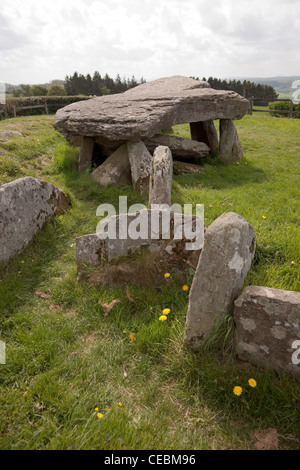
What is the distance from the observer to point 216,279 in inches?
106

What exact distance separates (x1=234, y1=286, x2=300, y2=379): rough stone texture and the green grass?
0.11 metres

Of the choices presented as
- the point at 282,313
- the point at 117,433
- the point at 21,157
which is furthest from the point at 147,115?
the point at 117,433

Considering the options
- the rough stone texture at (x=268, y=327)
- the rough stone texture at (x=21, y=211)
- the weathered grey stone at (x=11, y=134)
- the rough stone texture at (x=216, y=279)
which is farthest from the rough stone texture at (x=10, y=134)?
the rough stone texture at (x=268, y=327)

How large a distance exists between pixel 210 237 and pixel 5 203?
3245 millimetres

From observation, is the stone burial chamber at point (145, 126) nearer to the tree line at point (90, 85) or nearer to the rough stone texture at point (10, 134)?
the rough stone texture at point (10, 134)

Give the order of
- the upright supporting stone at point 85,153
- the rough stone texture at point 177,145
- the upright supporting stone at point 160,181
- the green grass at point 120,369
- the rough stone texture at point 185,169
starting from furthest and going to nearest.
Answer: the rough stone texture at point 177,145, the upright supporting stone at point 85,153, the rough stone texture at point 185,169, the upright supporting stone at point 160,181, the green grass at point 120,369

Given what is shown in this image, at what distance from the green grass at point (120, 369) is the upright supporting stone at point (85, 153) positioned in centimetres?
336

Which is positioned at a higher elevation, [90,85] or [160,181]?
[90,85]

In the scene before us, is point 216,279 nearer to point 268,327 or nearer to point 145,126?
point 268,327

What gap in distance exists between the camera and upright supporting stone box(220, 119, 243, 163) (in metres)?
9.04

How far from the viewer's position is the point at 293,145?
1101 cm

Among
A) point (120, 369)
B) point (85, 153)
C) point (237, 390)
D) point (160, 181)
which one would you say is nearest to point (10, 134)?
point (85, 153)

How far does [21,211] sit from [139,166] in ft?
10.4

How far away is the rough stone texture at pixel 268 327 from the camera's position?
2.43 m
